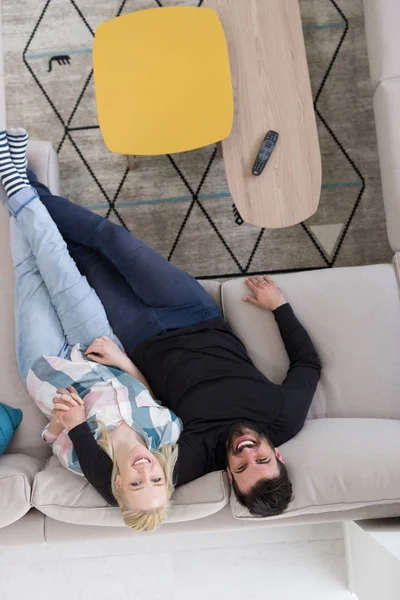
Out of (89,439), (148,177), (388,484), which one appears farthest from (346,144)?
(89,439)

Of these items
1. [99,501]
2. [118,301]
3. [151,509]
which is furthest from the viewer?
[118,301]

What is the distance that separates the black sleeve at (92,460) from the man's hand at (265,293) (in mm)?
718

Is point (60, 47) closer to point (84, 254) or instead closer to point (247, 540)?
point (84, 254)

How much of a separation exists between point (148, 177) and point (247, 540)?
1.58 meters

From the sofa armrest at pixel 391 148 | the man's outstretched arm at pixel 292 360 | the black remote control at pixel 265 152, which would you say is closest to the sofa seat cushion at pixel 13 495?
the man's outstretched arm at pixel 292 360

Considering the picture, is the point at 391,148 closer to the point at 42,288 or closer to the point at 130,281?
the point at 130,281

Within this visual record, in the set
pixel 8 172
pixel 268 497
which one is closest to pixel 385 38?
pixel 8 172

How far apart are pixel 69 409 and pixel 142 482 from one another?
0.35 metres

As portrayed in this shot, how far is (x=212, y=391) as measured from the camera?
187cm

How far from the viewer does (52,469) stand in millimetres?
1826

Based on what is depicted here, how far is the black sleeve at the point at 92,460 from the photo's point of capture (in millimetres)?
1681

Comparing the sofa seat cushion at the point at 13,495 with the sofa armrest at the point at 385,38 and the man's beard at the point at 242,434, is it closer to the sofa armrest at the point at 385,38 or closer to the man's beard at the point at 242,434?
the man's beard at the point at 242,434

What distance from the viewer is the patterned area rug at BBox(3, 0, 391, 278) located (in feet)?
8.32

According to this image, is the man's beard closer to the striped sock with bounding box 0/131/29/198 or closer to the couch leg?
the striped sock with bounding box 0/131/29/198
